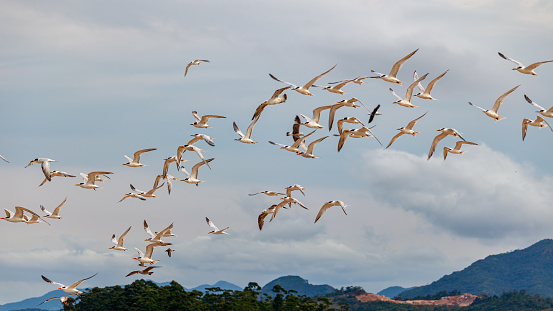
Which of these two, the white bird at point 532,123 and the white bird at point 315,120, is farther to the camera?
the white bird at point 532,123

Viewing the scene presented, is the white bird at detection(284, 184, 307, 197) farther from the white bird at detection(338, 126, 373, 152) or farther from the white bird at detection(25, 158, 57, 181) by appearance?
the white bird at detection(25, 158, 57, 181)

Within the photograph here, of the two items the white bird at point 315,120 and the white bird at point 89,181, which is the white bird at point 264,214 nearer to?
the white bird at point 315,120

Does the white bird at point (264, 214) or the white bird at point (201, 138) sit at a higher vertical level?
the white bird at point (201, 138)

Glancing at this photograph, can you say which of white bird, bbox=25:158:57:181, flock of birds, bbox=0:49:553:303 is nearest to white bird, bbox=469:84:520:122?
flock of birds, bbox=0:49:553:303

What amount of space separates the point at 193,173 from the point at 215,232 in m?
3.96

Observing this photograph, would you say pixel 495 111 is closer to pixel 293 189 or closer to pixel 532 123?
pixel 532 123

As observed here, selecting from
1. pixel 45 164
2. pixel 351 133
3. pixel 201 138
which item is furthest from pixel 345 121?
pixel 45 164

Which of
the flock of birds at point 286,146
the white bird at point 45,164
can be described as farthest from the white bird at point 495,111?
the white bird at point 45,164

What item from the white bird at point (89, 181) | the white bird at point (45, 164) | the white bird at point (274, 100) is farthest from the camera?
the white bird at point (89, 181)

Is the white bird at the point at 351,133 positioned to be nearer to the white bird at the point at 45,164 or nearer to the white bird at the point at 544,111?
the white bird at the point at 544,111

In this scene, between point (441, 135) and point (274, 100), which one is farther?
point (441, 135)

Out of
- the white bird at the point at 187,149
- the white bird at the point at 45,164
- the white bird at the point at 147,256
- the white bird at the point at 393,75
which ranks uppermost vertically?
the white bird at the point at 393,75

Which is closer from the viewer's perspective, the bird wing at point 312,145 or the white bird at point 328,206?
the white bird at point 328,206

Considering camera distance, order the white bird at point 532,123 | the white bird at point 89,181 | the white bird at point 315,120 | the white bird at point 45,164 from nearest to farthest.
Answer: the white bird at point 45,164 → the white bird at point 315,120 → the white bird at point 532,123 → the white bird at point 89,181
